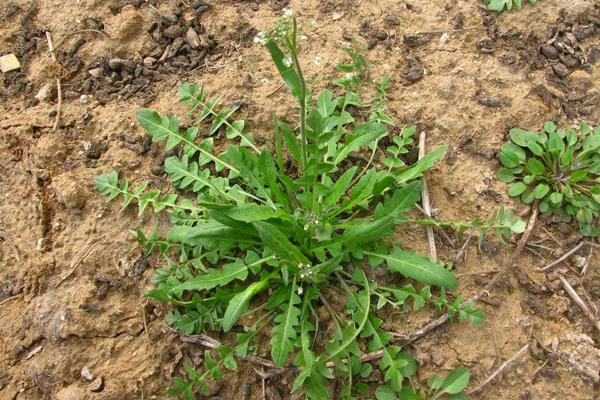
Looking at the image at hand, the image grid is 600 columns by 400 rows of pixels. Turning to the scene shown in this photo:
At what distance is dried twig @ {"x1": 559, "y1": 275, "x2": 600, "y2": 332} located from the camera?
266 centimetres

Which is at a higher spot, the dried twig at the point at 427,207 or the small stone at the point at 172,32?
the small stone at the point at 172,32

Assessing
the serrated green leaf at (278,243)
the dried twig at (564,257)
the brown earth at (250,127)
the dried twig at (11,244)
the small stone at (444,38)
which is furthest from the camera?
the small stone at (444,38)

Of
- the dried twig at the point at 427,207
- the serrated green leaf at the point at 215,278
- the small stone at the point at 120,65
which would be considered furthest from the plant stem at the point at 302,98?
the small stone at the point at 120,65

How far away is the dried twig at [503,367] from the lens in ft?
8.36

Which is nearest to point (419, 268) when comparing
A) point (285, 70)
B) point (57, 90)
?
point (285, 70)

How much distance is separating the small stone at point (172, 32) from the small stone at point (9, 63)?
1.00 m

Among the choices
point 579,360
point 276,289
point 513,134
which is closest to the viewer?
point 579,360

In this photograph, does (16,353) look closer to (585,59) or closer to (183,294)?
(183,294)

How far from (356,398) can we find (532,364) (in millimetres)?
863

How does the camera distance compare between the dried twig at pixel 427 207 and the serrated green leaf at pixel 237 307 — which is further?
the dried twig at pixel 427 207

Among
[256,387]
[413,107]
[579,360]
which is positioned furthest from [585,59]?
[256,387]

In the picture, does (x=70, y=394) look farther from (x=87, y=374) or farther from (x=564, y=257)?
(x=564, y=257)

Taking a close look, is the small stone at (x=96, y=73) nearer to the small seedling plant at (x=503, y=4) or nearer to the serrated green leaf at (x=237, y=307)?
the serrated green leaf at (x=237, y=307)

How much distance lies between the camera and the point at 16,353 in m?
2.79
